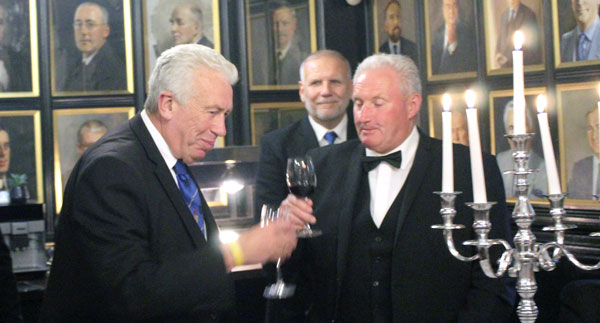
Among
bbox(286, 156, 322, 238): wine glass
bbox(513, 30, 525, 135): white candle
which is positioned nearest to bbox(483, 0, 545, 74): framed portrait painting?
bbox(286, 156, 322, 238): wine glass

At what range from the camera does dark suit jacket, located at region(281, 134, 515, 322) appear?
10.7 feet

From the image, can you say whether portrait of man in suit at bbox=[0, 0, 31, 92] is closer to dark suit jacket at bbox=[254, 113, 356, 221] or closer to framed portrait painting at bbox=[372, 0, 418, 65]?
framed portrait painting at bbox=[372, 0, 418, 65]

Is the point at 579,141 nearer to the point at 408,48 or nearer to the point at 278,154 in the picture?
the point at 278,154

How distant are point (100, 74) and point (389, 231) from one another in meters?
4.05

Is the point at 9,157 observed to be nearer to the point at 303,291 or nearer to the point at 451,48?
the point at 451,48

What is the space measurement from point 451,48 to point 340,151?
2.29 metres

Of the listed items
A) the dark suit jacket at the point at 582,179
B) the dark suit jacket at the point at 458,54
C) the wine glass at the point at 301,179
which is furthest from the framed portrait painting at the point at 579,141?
the wine glass at the point at 301,179

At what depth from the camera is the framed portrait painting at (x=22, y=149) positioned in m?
6.63

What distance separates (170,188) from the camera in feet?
8.98

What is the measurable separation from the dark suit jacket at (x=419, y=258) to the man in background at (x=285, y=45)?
3562mm

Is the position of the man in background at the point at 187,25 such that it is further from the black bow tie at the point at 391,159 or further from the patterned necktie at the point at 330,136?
the black bow tie at the point at 391,159

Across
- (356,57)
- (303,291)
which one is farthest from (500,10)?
(303,291)

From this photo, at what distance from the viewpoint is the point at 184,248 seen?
272 centimetres

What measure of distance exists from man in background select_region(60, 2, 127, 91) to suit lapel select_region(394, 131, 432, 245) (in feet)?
12.5
